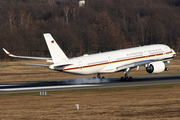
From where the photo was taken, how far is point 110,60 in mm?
50031

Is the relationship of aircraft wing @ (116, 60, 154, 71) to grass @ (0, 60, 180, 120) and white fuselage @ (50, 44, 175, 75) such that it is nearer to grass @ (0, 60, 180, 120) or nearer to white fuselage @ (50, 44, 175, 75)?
white fuselage @ (50, 44, 175, 75)

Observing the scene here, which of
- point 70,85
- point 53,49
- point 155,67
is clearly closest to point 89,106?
point 53,49

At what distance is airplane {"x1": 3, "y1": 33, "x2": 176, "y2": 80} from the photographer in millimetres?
46062

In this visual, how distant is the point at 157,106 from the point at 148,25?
13042 centimetres

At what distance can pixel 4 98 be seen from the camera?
35.6 m

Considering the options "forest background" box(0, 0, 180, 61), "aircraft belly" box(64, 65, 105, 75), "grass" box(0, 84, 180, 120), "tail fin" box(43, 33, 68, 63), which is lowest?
"grass" box(0, 84, 180, 120)

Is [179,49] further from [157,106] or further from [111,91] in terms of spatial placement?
[157,106]

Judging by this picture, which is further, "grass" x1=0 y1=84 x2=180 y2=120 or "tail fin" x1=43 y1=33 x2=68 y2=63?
"tail fin" x1=43 y1=33 x2=68 y2=63

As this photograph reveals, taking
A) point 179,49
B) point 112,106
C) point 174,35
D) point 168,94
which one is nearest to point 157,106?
point 112,106

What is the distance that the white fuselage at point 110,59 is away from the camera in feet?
156

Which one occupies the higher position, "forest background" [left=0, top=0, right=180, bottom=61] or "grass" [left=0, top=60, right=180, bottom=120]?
"forest background" [left=0, top=0, right=180, bottom=61]

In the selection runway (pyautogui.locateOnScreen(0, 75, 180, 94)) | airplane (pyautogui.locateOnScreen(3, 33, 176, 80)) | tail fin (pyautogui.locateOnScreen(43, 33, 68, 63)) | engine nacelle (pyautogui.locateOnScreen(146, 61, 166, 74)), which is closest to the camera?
runway (pyautogui.locateOnScreen(0, 75, 180, 94))

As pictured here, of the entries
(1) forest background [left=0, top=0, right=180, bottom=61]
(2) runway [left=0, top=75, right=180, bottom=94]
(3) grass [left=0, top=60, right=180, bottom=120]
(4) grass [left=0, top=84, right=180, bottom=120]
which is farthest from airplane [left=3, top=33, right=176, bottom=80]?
(1) forest background [left=0, top=0, right=180, bottom=61]

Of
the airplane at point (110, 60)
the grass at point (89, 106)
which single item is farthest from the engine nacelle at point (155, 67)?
the grass at point (89, 106)
